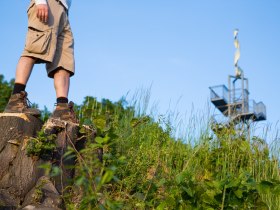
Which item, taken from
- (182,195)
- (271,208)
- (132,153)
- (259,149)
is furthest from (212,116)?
(182,195)

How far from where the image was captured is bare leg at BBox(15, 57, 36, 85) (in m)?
4.11

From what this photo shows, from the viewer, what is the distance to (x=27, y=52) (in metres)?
4.16

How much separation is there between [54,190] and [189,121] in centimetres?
204

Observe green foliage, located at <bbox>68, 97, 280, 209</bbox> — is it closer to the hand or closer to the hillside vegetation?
the hillside vegetation

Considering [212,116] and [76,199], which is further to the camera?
[212,116]

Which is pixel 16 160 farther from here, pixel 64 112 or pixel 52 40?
pixel 52 40

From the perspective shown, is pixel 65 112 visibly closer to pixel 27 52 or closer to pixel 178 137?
pixel 27 52

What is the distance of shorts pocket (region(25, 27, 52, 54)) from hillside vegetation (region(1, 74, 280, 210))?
2.05 ft

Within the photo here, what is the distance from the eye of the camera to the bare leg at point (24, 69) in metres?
4.11

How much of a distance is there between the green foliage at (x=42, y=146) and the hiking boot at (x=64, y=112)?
1.27 ft

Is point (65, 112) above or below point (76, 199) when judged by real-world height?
above

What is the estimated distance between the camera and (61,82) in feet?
14.0

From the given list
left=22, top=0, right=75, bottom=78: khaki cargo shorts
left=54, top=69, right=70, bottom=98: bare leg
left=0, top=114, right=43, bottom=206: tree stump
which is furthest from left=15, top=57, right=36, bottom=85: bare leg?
left=0, top=114, right=43, bottom=206: tree stump

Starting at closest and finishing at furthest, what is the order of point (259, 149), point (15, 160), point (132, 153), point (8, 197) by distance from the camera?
point (8, 197), point (15, 160), point (132, 153), point (259, 149)
